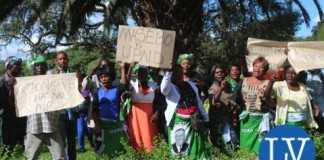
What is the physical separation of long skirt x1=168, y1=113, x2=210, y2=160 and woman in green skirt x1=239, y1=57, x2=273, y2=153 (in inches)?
29.7

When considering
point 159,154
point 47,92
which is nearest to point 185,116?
point 159,154

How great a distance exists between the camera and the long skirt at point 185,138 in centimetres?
787

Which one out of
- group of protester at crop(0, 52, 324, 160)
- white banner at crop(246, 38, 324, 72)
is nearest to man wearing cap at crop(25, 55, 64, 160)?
group of protester at crop(0, 52, 324, 160)

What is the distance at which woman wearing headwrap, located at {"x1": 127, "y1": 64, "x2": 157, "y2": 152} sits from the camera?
815cm

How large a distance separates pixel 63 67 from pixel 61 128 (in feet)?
2.30

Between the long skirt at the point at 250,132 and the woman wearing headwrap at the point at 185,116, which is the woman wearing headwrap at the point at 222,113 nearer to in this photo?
the long skirt at the point at 250,132

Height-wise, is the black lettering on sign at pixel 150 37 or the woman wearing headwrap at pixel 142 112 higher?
the black lettering on sign at pixel 150 37

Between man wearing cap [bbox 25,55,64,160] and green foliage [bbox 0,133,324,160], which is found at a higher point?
man wearing cap [bbox 25,55,64,160]

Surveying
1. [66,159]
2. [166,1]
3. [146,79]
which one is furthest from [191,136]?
[166,1]

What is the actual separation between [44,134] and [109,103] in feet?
2.62

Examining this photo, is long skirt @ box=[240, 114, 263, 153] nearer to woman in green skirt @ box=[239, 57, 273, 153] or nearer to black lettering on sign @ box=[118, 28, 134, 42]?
woman in green skirt @ box=[239, 57, 273, 153]

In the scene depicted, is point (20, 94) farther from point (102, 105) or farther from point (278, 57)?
point (278, 57)

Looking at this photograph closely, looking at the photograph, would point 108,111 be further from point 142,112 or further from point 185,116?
point 185,116

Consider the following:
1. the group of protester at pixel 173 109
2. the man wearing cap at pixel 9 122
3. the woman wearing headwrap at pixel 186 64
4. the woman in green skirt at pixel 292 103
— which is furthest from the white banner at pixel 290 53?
the man wearing cap at pixel 9 122
